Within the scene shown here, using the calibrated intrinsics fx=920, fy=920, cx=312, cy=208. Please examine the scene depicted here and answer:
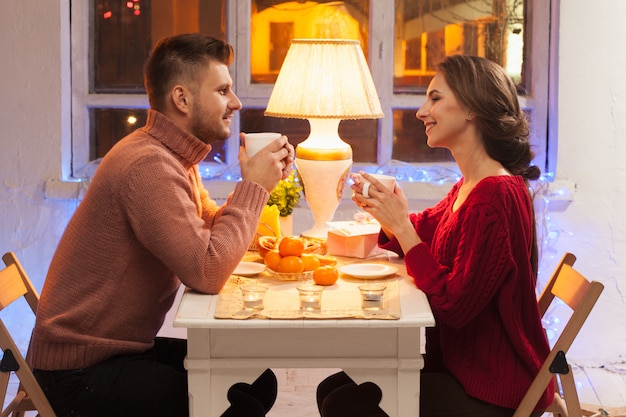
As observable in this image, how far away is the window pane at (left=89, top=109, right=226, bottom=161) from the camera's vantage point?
399 cm

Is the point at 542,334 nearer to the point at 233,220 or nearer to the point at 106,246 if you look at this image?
the point at 233,220

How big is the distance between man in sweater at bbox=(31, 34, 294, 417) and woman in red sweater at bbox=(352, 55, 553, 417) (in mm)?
479

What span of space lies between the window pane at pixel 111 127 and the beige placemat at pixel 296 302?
178cm

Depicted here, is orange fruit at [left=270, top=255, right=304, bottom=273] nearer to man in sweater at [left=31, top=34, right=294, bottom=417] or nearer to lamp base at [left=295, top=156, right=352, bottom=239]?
man in sweater at [left=31, top=34, right=294, bottom=417]

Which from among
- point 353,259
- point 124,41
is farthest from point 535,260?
point 124,41

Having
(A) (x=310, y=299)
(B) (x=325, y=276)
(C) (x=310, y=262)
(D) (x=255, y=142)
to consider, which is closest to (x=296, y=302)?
(A) (x=310, y=299)

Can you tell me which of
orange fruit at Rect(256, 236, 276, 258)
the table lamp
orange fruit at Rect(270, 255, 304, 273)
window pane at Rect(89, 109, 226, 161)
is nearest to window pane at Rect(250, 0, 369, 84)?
window pane at Rect(89, 109, 226, 161)

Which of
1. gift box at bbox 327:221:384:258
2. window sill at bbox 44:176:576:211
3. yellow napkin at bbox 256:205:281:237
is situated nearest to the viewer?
gift box at bbox 327:221:384:258

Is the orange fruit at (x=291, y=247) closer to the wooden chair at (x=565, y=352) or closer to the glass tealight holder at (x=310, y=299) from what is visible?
the glass tealight holder at (x=310, y=299)

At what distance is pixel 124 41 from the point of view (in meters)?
3.96

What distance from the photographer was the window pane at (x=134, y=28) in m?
3.93

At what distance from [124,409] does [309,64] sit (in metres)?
1.26

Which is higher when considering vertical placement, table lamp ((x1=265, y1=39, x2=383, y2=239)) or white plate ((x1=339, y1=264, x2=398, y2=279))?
table lamp ((x1=265, y1=39, x2=383, y2=239))

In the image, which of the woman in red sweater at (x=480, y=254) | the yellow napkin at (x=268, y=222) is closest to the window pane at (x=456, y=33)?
the yellow napkin at (x=268, y=222)
